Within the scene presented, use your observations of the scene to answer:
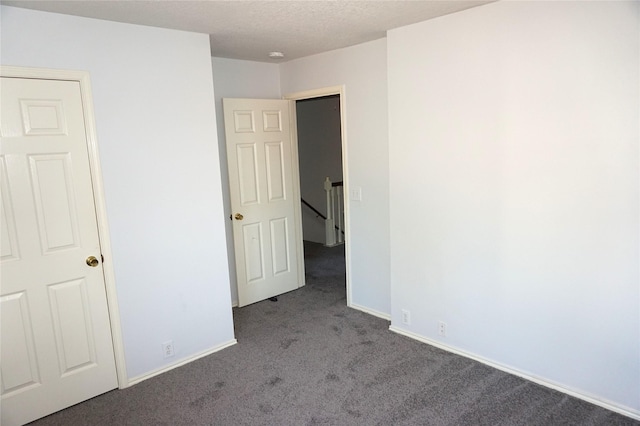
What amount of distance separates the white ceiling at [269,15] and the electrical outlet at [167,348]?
223 cm

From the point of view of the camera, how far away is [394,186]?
340cm

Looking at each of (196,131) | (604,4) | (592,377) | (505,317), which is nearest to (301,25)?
(196,131)

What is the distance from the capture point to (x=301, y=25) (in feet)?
9.74

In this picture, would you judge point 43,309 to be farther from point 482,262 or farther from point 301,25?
point 482,262

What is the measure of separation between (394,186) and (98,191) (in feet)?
7.00

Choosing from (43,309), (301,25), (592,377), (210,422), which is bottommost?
(210,422)

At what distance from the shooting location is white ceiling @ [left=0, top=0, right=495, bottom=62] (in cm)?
243

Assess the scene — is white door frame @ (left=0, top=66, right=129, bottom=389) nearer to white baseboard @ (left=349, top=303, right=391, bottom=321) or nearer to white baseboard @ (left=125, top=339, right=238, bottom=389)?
white baseboard @ (left=125, top=339, right=238, bottom=389)

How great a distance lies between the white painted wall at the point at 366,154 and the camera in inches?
143

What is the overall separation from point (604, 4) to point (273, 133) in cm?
288

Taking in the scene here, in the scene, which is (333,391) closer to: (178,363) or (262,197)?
(178,363)

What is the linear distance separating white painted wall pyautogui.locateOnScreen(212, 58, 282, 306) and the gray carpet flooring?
1.04m

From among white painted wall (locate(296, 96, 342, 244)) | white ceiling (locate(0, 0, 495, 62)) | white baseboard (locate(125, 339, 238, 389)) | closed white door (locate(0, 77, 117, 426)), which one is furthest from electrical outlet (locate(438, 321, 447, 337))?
white painted wall (locate(296, 96, 342, 244))

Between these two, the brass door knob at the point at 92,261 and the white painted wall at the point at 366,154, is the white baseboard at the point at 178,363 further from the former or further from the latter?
the white painted wall at the point at 366,154
